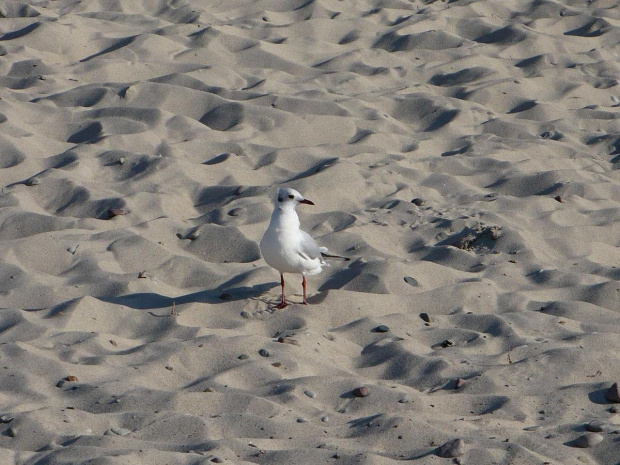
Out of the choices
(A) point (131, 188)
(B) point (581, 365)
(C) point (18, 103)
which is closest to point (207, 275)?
(A) point (131, 188)

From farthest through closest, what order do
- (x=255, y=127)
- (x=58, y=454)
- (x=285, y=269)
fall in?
(x=255, y=127) < (x=285, y=269) < (x=58, y=454)

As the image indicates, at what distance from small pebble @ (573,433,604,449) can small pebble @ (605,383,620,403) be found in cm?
35

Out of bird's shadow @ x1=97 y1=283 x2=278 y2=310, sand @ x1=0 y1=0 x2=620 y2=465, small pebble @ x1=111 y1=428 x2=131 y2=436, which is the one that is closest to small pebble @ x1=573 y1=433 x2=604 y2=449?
sand @ x1=0 y1=0 x2=620 y2=465

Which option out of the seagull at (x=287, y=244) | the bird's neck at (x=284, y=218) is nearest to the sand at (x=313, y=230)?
the seagull at (x=287, y=244)

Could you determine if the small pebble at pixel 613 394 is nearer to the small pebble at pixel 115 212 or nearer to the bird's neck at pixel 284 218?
the bird's neck at pixel 284 218

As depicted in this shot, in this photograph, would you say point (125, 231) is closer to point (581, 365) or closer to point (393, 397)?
point (393, 397)

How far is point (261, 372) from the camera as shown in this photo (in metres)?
3.89

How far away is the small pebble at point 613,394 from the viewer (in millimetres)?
3545

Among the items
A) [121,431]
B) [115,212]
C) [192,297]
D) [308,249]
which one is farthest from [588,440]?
[115,212]

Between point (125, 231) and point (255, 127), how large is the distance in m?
1.75

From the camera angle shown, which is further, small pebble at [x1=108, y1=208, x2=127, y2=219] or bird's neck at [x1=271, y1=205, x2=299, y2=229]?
small pebble at [x1=108, y1=208, x2=127, y2=219]

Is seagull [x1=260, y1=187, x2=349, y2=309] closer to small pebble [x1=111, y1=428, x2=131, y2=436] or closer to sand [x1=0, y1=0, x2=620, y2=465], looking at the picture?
sand [x1=0, y1=0, x2=620, y2=465]

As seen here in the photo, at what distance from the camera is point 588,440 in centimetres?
321

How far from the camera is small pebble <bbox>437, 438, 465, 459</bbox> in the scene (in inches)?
124
